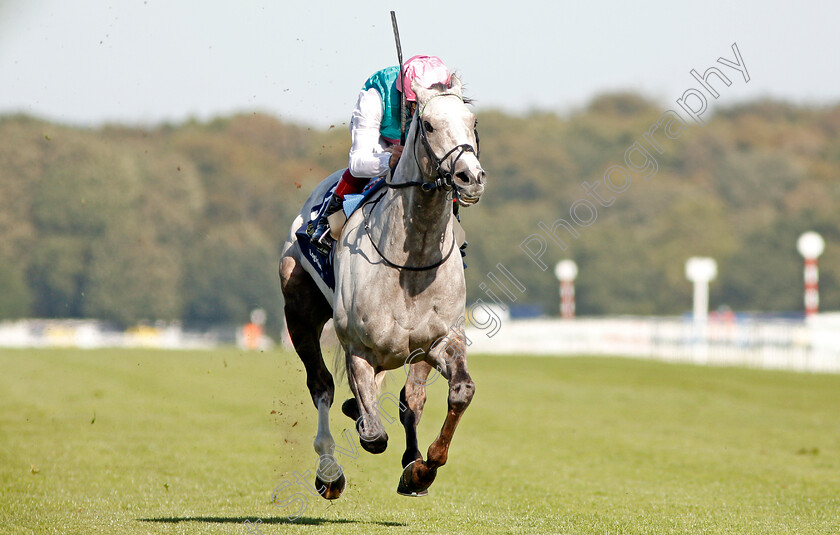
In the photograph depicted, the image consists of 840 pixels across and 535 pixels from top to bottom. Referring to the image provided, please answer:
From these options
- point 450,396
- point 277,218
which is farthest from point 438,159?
point 277,218

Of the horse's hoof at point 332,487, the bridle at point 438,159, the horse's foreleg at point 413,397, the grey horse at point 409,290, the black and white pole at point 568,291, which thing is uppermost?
the bridle at point 438,159

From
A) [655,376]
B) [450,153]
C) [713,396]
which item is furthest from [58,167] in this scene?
[450,153]

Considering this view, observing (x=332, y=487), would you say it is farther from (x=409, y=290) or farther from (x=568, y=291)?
(x=568, y=291)

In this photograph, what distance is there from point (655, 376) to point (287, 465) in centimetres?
1530

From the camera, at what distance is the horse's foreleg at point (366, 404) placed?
6500mm

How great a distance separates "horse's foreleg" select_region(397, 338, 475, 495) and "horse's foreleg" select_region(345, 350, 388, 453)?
277 mm

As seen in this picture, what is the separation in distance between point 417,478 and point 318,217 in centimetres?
184

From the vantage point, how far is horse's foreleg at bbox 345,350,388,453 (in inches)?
256

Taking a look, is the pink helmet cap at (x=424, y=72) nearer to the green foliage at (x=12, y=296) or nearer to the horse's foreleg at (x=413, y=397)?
the horse's foreleg at (x=413, y=397)

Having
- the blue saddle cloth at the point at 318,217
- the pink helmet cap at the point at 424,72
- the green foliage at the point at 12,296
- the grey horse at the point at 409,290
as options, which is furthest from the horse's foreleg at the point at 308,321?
the green foliage at the point at 12,296

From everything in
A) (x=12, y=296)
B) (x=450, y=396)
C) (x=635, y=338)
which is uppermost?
(x=450, y=396)

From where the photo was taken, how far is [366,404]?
21.6ft

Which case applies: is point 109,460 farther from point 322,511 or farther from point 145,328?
point 145,328

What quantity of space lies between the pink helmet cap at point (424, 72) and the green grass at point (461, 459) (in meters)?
2.73
